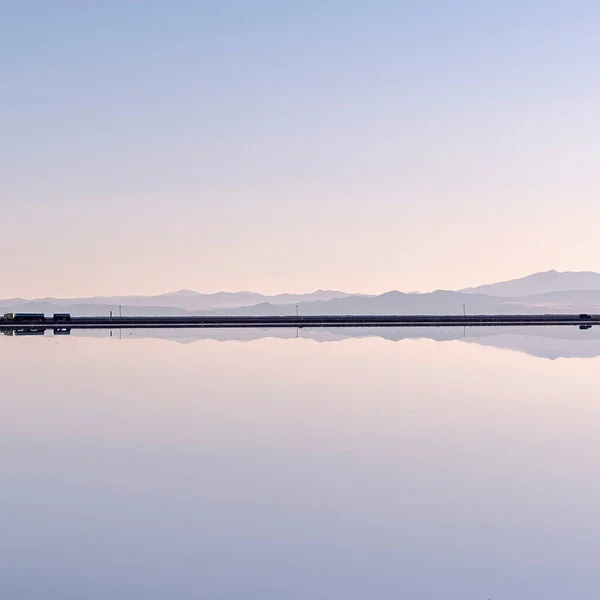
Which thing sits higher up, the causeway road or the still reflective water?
the causeway road

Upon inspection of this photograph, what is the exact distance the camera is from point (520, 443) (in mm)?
22078

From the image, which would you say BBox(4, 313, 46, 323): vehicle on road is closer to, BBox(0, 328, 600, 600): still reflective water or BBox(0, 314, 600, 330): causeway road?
BBox(0, 314, 600, 330): causeway road

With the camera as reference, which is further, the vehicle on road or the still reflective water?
the vehicle on road

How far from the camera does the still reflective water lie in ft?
40.6

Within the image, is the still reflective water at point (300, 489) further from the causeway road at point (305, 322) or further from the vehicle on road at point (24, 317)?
the vehicle on road at point (24, 317)

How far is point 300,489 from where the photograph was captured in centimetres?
1738

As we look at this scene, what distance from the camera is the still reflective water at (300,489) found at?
1238 centimetres

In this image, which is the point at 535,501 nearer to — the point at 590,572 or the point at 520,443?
the point at 590,572

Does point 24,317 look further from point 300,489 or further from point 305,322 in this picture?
point 300,489

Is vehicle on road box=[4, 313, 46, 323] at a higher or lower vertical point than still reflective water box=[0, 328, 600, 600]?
higher

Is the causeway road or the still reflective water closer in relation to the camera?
the still reflective water

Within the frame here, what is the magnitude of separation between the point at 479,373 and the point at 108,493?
26528mm

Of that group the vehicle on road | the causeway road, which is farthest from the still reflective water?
the vehicle on road

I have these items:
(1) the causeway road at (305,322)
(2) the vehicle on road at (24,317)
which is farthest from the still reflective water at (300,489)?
(2) the vehicle on road at (24,317)
